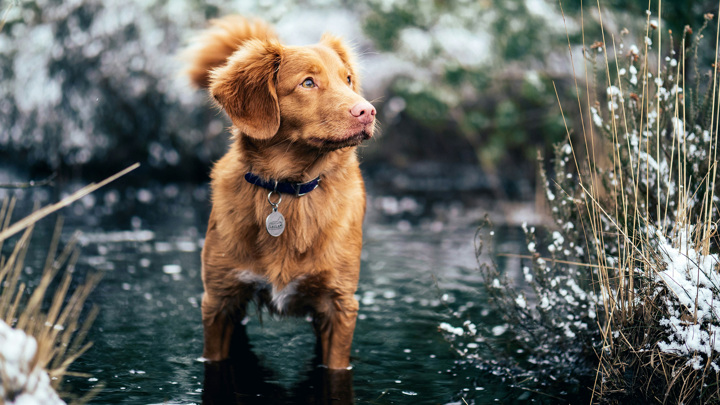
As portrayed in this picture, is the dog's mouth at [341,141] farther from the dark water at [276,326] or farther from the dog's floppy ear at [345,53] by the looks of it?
the dark water at [276,326]

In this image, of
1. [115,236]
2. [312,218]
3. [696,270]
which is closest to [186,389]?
[312,218]

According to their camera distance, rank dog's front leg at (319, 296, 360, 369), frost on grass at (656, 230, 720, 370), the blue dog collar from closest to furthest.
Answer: frost on grass at (656, 230, 720, 370), the blue dog collar, dog's front leg at (319, 296, 360, 369)

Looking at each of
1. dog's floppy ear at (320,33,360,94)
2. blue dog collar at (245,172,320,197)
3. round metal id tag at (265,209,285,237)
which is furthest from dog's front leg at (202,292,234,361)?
dog's floppy ear at (320,33,360,94)

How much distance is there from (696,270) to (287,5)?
8942mm

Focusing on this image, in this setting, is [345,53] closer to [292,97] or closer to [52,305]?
[292,97]

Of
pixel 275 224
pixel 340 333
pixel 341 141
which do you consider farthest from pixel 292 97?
pixel 340 333

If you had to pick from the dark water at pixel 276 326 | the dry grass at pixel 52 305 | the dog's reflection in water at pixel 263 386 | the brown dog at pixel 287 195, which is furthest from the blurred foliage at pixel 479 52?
the dog's reflection in water at pixel 263 386

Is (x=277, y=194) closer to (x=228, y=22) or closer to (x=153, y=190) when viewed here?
(x=228, y=22)

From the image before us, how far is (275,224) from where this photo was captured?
3.03 metres

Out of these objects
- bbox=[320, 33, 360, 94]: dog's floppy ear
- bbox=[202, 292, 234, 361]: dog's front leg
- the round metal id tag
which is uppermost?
bbox=[320, 33, 360, 94]: dog's floppy ear

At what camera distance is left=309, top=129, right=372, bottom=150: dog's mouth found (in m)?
2.81

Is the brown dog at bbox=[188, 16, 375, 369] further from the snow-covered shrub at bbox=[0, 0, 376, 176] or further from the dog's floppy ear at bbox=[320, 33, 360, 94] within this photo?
the snow-covered shrub at bbox=[0, 0, 376, 176]

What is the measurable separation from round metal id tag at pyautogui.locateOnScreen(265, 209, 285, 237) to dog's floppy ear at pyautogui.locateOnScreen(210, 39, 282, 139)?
36 centimetres

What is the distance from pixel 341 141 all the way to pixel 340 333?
3.04 ft
